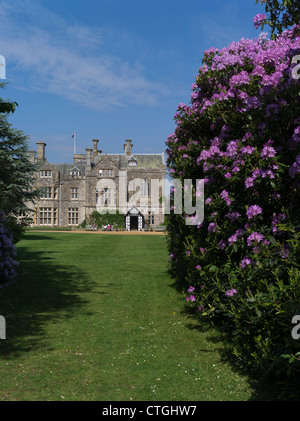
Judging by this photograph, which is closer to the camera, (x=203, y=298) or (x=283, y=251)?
(x=283, y=251)

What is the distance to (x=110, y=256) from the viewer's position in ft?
67.2

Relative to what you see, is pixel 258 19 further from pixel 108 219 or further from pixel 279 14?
pixel 108 219

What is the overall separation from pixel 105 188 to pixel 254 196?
2110 inches

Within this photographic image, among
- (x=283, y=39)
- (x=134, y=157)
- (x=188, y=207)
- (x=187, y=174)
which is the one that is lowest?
(x=188, y=207)

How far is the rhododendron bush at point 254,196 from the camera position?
199 inches

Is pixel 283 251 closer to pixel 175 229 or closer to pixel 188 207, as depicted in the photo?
pixel 188 207

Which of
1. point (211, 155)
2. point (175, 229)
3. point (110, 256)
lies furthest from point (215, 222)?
point (110, 256)

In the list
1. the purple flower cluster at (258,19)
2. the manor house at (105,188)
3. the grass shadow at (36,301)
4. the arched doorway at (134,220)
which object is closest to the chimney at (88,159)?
the manor house at (105,188)

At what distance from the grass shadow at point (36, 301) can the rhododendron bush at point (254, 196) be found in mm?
3565

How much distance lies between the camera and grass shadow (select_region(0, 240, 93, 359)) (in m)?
7.40

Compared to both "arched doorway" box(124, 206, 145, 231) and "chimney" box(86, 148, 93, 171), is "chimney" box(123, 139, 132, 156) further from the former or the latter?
"arched doorway" box(124, 206, 145, 231)

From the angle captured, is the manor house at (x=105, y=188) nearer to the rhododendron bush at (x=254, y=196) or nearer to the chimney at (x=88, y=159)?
the chimney at (x=88, y=159)

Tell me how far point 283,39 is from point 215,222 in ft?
11.5

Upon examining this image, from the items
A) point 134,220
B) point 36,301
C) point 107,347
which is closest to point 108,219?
point 134,220
